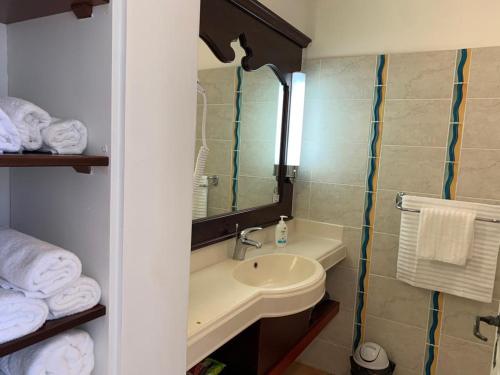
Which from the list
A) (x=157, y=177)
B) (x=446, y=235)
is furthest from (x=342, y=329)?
(x=157, y=177)

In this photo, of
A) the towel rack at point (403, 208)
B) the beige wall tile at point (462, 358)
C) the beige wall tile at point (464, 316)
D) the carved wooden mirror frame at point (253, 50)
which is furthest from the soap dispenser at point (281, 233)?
the beige wall tile at point (462, 358)

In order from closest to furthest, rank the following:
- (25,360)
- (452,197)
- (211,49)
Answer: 1. (25,360)
2. (211,49)
3. (452,197)

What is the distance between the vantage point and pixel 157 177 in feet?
2.78

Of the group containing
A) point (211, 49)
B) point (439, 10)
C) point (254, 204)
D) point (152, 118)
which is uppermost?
point (439, 10)

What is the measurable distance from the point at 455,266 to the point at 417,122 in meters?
0.78

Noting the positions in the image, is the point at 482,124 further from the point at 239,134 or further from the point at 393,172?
the point at 239,134

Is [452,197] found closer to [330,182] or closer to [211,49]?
[330,182]

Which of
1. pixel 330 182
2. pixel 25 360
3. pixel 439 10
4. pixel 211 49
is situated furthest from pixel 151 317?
pixel 439 10

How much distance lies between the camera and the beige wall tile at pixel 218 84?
1.67 metres

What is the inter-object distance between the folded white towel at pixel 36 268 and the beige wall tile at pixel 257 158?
4.25ft

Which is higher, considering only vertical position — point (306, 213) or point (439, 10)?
point (439, 10)

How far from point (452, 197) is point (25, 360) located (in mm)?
1985

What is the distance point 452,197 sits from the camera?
6.57ft

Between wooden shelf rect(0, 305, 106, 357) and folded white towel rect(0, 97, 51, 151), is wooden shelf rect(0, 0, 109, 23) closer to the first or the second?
folded white towel rect(0, 97, 51, 151)
